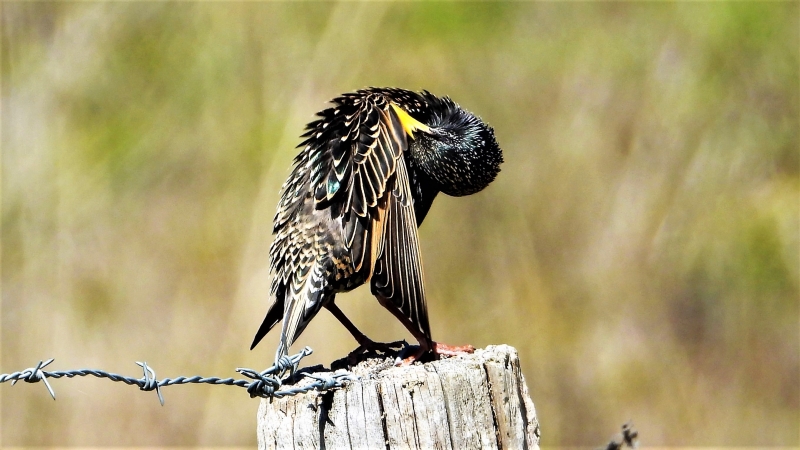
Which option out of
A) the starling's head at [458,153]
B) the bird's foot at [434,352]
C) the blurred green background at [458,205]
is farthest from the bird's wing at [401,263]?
the blurred green background at [458,205]

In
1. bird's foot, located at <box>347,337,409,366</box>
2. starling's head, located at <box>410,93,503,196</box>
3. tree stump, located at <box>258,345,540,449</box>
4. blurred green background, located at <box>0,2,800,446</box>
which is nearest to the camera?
tree stump, located at <box>258,345,540,449</box>

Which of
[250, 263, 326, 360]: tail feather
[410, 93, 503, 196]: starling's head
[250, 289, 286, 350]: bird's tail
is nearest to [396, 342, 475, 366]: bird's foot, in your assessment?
[250, 263, 326, 360]: tail feather

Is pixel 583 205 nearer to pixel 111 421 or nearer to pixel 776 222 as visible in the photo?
pixel 776 222

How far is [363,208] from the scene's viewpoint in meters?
4.60

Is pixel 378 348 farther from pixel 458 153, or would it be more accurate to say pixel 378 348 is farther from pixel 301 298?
pixel 458 153

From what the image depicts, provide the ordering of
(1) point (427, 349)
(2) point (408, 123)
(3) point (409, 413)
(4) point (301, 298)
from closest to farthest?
(3) point (409, 413), (1) point (427, 349), (4) point (301, 298), (2) point (408, 123)

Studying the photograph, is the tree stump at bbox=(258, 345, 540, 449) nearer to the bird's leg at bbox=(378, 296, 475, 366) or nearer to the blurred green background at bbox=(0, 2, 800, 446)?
the bird's leg at bbox=(378, 296, 475, 366)

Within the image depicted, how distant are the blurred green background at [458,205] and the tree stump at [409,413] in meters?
4.73

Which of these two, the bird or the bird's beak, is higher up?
the bird's beak

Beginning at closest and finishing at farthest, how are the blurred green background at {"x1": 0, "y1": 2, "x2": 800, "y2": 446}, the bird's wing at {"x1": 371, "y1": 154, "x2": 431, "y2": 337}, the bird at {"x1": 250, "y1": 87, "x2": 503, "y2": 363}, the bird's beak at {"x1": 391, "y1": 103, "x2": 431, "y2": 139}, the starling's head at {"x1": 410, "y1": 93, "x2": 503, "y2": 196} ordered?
1. the bird's wing at {"x1": 371, "y1": 154, "x2": 431, "y2": 337}
2. the bird at {"x1": 250, "y1": 87, "x2": 503, "y2": 363}
3. the bird's beak at {"x1": 391, "y1": 103, "x2": 431, "y2": 139}
4. the starling's head at {"x1": 410, "y1": 93, "x2": 503, "y2": 196}
5. the blurred green background at {"x1": 0, "y1": 2, "x2": 800, "y2": 446}

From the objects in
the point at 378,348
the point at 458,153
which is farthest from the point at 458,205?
the point at 378,348

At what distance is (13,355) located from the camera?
8734 mm

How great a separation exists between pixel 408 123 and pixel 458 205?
12.4 feet

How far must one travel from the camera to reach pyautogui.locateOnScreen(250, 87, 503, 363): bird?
4.56 meters
